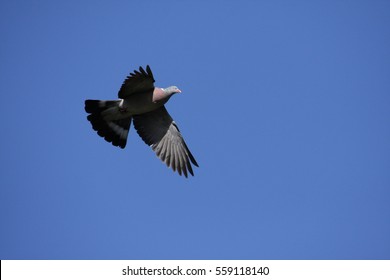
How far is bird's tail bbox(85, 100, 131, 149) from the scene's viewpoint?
14.5 meters

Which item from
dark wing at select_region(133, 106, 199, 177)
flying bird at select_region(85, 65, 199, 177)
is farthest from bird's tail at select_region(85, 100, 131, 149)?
dark wing at select_region(133, 106, 199, 177)

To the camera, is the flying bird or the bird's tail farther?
the bird's tail

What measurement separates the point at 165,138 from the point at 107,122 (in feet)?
4.94

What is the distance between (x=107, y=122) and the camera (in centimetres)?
1475

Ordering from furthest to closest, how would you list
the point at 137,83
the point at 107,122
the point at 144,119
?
1. the point at 144,119
2. the point at 107,122
3. the point at 137,83

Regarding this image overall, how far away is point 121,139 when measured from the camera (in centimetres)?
1496

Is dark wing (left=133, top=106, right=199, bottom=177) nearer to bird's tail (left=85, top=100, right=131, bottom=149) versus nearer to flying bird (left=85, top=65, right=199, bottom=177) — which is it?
flying bird (left=85, top=65, right=199, bottom=177)

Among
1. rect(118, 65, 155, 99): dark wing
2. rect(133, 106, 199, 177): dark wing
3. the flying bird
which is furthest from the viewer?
rect(133, 106, 199, 177): dark wing

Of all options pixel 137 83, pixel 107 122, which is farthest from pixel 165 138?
pixel 137 83

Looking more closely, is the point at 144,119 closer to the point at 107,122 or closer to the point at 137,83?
the point at 107,122
